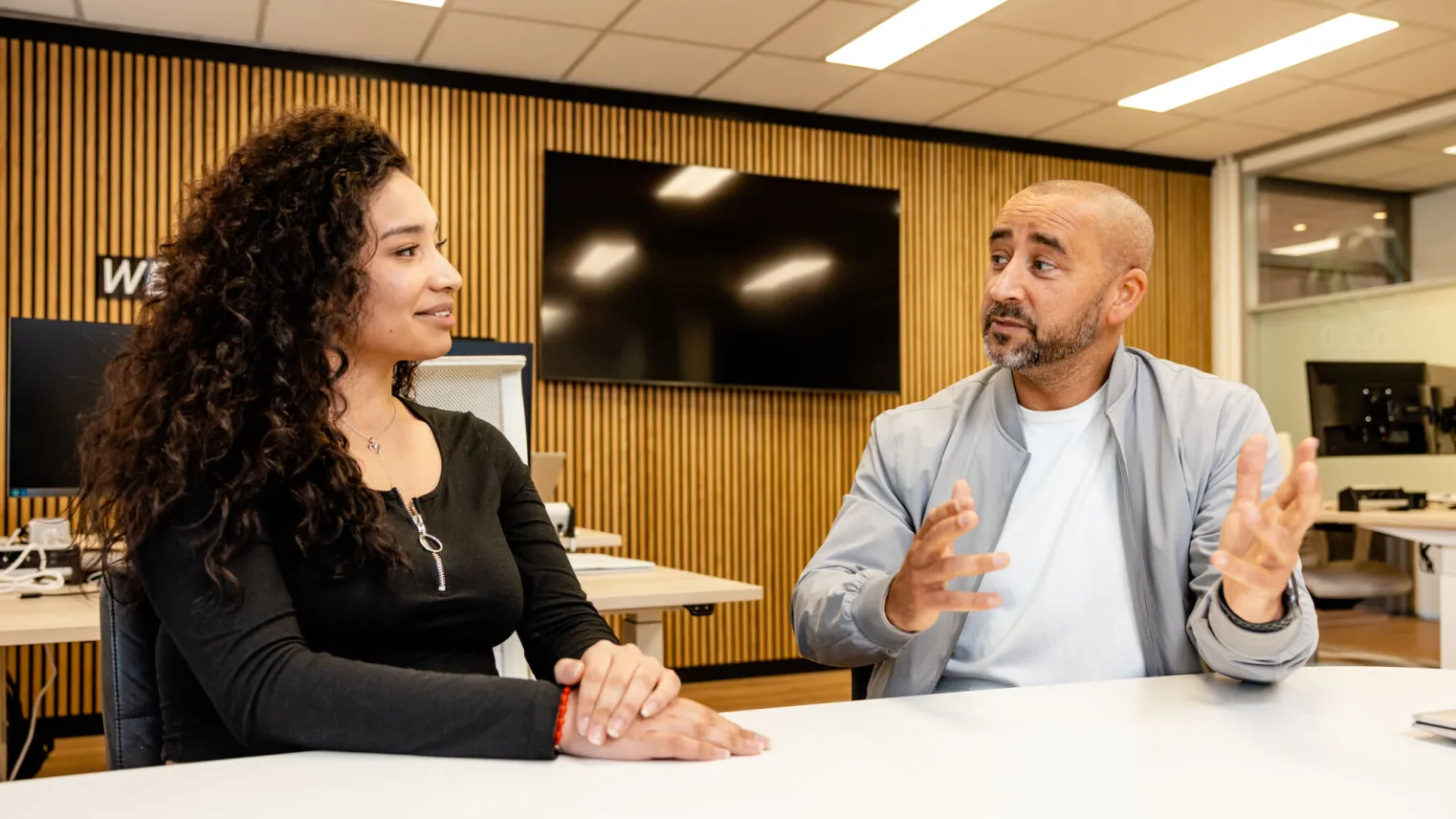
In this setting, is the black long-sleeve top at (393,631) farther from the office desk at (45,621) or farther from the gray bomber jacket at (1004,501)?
the office desk at (45,621)

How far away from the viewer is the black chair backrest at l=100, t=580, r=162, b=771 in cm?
132

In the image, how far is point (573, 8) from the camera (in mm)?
4766

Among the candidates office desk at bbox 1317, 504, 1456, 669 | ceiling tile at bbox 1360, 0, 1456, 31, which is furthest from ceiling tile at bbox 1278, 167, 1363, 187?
office desk at bbox 1317, 504, 1456, 669

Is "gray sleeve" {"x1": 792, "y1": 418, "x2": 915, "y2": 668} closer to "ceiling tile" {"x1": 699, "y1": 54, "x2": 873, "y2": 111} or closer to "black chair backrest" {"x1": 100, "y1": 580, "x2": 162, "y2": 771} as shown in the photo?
"black chair backrest" {"x1": 100, "y1": 580, "x2": 162, "y2": 771}

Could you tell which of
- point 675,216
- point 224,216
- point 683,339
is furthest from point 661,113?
point 224,216

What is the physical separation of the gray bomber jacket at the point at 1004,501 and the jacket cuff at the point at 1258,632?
0.23 ft

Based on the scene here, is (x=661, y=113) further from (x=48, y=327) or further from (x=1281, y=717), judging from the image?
(x=1281, y=717)

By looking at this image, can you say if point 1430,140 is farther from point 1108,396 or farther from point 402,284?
point 402,284

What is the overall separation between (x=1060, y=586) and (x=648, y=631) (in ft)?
3.59

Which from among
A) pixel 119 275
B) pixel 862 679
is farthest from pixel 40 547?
pixel 119 275

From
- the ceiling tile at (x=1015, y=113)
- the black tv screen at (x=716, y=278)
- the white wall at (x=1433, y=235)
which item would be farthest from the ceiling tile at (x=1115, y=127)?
the white wall at (x=1433, y=235)

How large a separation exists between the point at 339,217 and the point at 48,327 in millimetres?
1586

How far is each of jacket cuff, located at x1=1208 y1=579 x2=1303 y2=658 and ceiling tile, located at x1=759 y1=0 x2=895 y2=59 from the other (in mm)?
3798

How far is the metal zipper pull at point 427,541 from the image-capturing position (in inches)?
57.1
